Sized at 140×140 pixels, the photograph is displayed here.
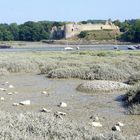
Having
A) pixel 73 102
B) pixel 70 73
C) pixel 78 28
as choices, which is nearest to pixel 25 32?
pixel 78 28

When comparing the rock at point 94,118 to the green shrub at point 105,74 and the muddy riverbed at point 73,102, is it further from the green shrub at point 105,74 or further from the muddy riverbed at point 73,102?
the green shrub at point 105,74

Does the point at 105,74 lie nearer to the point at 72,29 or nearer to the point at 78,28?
the point at 72,29

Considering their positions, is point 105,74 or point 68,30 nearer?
point 105,74

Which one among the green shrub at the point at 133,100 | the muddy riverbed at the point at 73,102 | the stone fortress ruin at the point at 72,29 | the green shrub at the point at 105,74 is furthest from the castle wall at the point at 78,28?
the green shrub at the point at 133,100

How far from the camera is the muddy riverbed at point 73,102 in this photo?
13.7 meters

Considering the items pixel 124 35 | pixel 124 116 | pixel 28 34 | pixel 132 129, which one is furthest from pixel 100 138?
pixel 28 34

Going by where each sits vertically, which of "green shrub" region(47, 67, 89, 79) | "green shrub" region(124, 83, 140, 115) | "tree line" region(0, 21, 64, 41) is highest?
"green shrub" region(124, 83, 140, 115)

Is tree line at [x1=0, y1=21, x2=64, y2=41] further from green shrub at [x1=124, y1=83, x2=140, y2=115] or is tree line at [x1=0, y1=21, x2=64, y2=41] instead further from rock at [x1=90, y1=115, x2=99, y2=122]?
rock at [x1=90, y1=115, x2=99, y2=122]

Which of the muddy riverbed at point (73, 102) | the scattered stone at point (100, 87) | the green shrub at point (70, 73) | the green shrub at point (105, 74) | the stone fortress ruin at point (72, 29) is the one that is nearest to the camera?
the muddy riverbed at point (73, 102)

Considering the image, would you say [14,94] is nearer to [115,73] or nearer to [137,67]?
[115,73]

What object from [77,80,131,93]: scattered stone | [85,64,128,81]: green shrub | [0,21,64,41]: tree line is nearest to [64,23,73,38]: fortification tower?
[0,21,64,41]: tree line

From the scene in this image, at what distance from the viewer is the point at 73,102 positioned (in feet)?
57.8

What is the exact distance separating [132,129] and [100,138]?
11.7ft

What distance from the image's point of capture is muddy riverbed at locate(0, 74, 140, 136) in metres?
13.7
